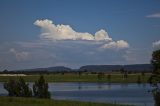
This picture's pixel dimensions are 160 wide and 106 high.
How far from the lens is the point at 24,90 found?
8294 centimetres

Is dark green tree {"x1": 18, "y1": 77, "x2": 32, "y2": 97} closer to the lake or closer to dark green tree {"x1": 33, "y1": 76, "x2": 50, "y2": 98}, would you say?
dark green tree {"x1": 33, "y1": 76, "x2": 50, "y2": 98}

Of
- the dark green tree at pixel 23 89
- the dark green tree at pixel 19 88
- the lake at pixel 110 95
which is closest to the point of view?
the lake at pixel 110 95

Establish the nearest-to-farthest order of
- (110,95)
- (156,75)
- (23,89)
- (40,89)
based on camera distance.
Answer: (156,75) → (40,89) → (23,89) → (110,95)

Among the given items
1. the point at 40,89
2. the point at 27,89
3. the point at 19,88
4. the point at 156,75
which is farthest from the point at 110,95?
the point at 156,75

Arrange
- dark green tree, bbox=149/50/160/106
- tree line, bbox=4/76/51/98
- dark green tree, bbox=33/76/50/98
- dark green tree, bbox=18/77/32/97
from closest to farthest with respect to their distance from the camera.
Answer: dark green tree, bbox=149/50/160/106, dark green tree, bbox=33/76/50/98, tree line, bbox=4/76/51/98, dark green tree, bbox=18/77/32/97

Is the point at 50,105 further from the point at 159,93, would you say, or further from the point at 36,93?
the point at 36,93

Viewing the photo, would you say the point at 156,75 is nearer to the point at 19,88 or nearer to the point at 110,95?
the point at 19,88

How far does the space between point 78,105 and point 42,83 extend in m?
37.6

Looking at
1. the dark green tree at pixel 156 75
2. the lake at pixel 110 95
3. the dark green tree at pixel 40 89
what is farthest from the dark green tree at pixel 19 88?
the dark green tree at pixel 156 75

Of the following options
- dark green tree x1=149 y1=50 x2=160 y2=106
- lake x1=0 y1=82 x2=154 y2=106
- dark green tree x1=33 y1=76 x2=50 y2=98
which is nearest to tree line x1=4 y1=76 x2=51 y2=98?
dark green tree x1=33 y1=76 x2=50 y2=98

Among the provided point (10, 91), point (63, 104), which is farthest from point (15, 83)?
point (63, 104)

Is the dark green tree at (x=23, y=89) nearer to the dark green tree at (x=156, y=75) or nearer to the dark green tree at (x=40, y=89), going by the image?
the dark green tree at (x=40, y=89)

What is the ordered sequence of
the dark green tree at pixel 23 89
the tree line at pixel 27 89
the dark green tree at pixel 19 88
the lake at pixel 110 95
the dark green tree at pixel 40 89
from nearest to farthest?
the lake at pixel 110 95
the dark green tree at pixel 40 89
the tree line at pixel 27 89
the dark green tree at pixel 23 89
the dark green tree at pixel 19 88

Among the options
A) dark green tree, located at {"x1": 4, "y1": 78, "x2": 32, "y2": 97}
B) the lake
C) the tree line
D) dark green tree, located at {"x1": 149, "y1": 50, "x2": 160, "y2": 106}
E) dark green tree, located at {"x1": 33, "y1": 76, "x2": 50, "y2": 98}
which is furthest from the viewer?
dark green tree, located at {"x1": 4, "y1": 78, "x2": 32, "y2": 97}
